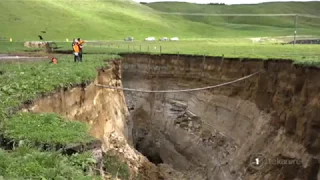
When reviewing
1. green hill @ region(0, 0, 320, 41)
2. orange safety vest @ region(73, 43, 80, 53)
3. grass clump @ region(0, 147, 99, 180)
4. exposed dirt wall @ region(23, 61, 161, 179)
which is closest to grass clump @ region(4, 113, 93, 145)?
grass clump @ region(0, 147, 99, 180)

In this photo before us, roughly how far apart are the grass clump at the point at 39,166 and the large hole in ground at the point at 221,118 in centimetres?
1108

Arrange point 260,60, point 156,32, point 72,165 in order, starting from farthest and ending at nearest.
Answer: point 156,32 → point 260,60 → point 72,165

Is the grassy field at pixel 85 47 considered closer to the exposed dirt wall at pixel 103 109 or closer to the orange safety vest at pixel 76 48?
the exposed dirt wall at pixel 103 109

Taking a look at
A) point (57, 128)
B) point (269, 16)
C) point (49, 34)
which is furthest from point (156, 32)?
point (57, 128)

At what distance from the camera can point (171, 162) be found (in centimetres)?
2767

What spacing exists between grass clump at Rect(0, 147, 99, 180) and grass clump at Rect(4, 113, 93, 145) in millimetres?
892

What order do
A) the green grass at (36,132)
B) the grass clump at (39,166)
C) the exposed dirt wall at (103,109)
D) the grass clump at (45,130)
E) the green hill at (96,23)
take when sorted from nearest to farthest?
the grass clump at (39,166), the green grass at (36,132), the grass clump at (45,130), the exposed dirt wall at (103,109), the green hill at (96,23)

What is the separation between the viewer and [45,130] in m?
11.8

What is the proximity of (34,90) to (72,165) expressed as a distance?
6.19 meters

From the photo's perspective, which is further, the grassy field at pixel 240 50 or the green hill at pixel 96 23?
the green hill at pixel 96 23

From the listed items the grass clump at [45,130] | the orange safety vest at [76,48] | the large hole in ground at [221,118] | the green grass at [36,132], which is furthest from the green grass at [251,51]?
the grass clump at [45,130]

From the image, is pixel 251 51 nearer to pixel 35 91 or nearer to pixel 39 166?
pixel 35 91

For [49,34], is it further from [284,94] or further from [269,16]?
[269,16]

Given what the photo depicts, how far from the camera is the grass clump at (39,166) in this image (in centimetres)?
895
